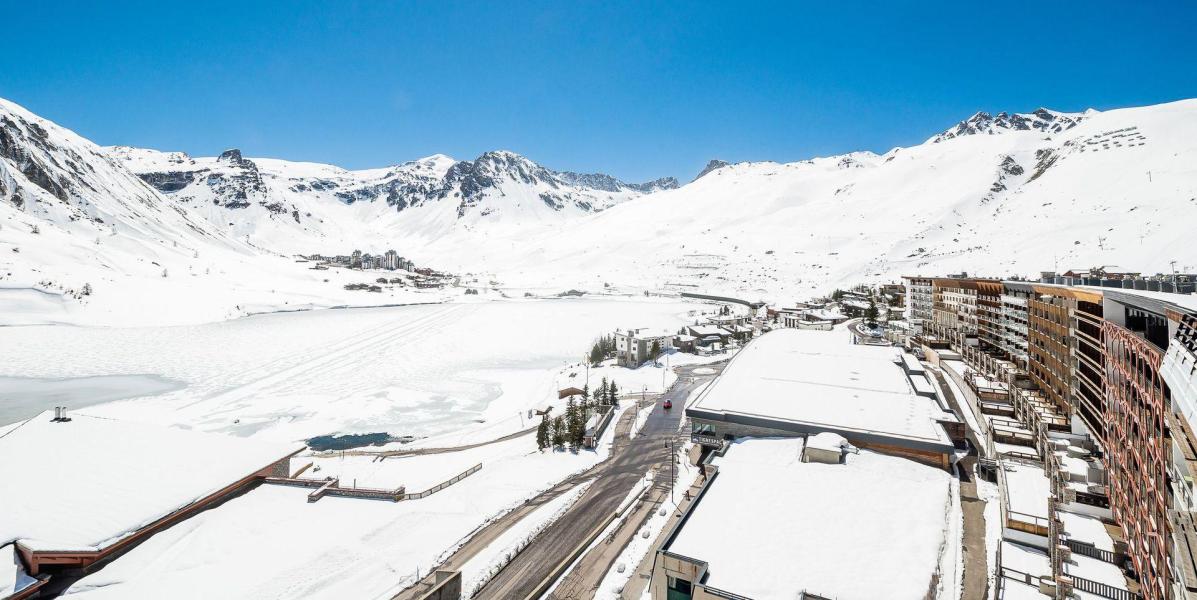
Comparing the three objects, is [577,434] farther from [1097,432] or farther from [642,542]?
[1097,432]

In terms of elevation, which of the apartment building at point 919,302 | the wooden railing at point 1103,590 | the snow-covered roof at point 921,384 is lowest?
the wooden railing at point 1103,590

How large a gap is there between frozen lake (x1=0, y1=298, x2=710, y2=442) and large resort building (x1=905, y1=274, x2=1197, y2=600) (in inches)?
988

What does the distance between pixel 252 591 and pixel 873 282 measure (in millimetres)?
104571

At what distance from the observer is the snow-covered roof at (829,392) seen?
21484mm

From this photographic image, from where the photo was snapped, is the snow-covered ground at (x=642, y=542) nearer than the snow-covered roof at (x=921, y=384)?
Yes

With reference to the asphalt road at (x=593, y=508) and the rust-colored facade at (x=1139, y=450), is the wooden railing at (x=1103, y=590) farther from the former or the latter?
the asphalt road at (x=593, y=508)

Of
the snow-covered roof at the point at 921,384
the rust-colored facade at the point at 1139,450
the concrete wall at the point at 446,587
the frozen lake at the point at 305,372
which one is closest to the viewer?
the rust-colored facade at the point at 1139,450

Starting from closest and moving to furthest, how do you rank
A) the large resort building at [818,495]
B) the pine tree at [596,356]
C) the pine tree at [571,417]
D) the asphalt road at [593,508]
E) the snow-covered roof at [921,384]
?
the large resort building at [818,495] → the asphalt road at [593,508] → the pine tree at [571,417] → the snow-covered roof at [921,384] → the pine tree at [596,356]

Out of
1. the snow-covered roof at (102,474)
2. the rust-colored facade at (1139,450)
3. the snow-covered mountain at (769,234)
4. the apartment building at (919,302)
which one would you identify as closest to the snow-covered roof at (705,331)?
the apartment building at (919,302)

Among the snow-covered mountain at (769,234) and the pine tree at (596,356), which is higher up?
the snow-covered mountain at (769,234)

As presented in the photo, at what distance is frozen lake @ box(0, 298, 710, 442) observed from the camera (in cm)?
3269

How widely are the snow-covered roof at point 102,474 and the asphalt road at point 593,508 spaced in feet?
34.3

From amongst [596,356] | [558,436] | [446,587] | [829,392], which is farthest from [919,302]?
[446,587]

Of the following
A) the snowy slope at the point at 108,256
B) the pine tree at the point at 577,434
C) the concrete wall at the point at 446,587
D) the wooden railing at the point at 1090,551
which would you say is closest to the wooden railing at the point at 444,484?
the pine tree at the point at 577,434
